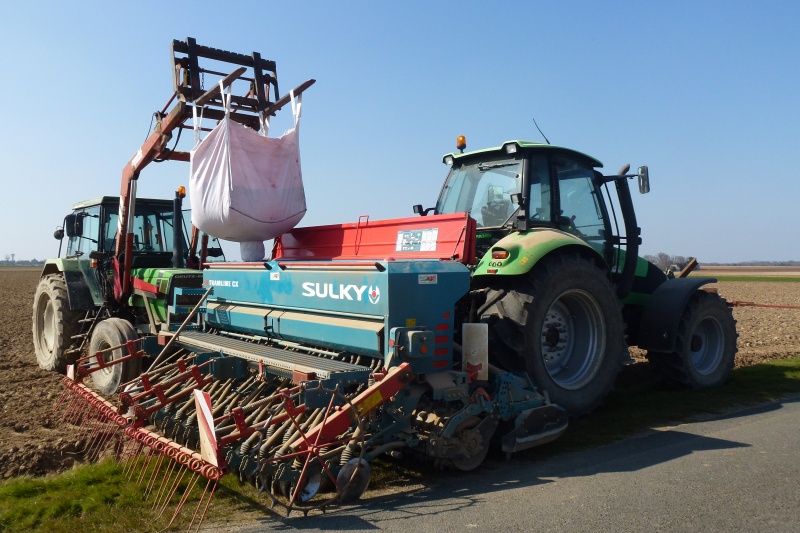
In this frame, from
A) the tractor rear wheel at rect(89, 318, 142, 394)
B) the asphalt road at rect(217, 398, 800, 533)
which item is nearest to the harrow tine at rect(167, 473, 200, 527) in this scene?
the asphalt road at rect(217, 398, 800, 533)

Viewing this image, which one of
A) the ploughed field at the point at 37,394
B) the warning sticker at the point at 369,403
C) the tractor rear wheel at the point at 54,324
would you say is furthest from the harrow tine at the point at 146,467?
the tractor rear wheel at the point at 54,324

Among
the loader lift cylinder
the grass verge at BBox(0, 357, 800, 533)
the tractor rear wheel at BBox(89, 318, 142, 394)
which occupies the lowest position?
the grass verge at BBox(0, 357, 800, 533)

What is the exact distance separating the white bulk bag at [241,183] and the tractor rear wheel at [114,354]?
175 centimetres

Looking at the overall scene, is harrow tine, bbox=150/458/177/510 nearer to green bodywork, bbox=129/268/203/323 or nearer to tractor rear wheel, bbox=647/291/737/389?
green bodywork, bbox=129/268/203/323

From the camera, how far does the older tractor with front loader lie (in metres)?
3.78

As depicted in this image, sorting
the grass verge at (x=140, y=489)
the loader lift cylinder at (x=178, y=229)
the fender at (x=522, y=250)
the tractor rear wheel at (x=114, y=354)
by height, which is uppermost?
the loader lift cylinder at (x=178, y=229)

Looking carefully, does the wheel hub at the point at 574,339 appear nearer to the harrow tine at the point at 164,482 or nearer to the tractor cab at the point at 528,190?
the tractor cab at the point at 528,190

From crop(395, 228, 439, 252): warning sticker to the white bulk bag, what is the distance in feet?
3.42

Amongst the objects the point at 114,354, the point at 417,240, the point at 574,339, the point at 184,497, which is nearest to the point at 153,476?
the point at 184,497

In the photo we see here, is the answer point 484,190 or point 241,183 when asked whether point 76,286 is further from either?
point 484,190

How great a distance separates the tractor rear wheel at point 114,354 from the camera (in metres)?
6.22

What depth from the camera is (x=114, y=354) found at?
646cm

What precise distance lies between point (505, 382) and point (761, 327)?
10754mm

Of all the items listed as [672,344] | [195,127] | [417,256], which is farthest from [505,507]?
[195,127]
